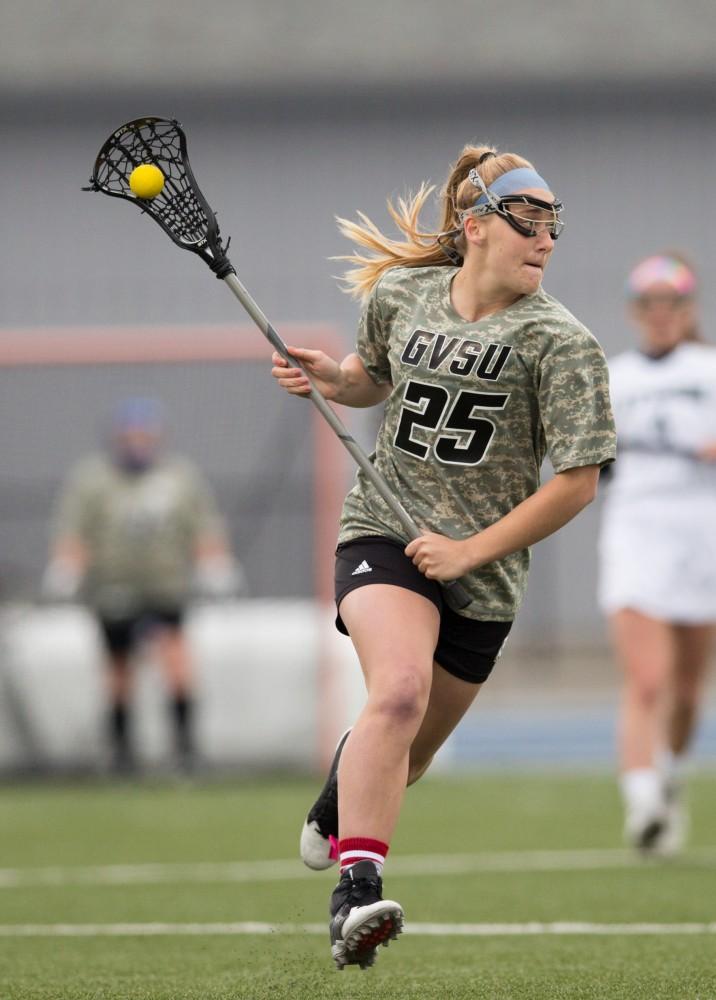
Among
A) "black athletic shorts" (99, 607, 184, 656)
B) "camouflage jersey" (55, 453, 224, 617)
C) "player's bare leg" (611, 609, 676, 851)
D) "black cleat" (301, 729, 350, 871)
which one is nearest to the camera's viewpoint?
"black cleat" (301, 729, 350, 871)

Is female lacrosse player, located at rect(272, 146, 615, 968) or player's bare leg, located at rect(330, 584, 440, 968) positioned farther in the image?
female lacrosse player, located at rect(272, 146, 615, 968)

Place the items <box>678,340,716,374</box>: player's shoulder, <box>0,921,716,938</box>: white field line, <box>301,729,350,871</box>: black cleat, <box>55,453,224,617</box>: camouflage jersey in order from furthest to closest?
<box>55,453,224,617</box>: camouflage jersey < <box>678,340,716,374</box>: player's shoulder < <box>0,921,716,938</box>: white field line < <box>301,729,350,871</box>: black cleat

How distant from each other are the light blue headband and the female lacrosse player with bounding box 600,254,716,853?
299cm

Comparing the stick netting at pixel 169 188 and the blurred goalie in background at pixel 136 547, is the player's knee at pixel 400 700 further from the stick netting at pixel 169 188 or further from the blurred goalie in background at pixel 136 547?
the blurred goalie in background at pixel 136 547

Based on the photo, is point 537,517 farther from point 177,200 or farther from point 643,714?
point 643,714

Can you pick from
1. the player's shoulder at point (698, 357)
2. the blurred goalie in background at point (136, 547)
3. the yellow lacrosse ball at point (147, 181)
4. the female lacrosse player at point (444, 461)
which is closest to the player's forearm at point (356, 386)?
the female lacrosse player at point (444, 461)

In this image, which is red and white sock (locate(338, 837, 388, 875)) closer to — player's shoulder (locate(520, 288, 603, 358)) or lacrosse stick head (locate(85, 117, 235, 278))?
player's shoulder (locate(520, 288, 603, 358))

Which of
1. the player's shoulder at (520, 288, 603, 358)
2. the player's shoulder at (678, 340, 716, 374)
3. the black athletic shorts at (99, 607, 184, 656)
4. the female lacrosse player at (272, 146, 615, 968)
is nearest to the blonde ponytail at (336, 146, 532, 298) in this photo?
the female lacrosse player at (272, 146, 615, 968)

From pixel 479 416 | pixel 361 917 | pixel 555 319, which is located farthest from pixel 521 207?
pixel 361 917

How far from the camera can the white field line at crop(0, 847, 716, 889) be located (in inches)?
284

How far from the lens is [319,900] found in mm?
6625

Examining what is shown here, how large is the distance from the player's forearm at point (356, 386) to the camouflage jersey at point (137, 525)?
6.38 meters

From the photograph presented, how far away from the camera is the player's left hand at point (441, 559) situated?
4629mm

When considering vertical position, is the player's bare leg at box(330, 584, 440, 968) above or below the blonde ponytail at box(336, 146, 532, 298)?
below
